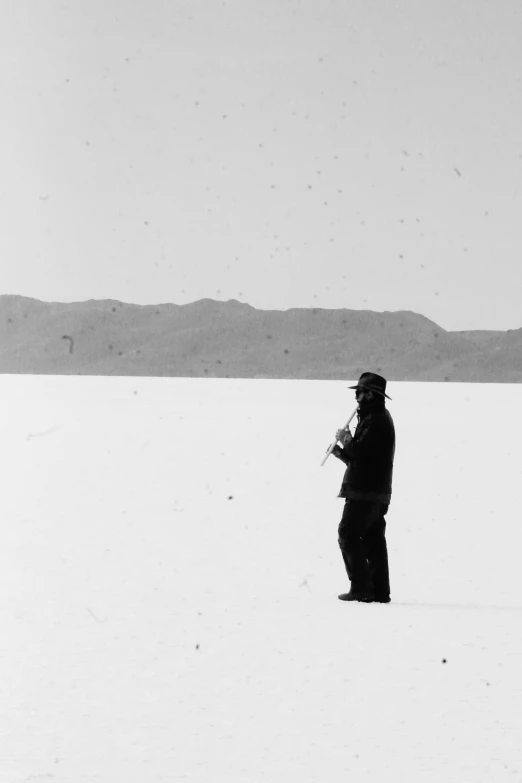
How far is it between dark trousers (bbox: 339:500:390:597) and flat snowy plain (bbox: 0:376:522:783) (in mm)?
173

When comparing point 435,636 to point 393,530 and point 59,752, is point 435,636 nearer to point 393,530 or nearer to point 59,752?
point 59,752

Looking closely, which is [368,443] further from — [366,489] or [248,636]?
[248,636]

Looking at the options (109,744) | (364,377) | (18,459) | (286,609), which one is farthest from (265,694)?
(18,459)

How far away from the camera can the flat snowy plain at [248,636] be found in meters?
4.06

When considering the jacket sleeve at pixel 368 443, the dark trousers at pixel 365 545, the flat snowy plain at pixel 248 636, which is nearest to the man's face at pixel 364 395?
the jacket sleeve at pixel 368 443

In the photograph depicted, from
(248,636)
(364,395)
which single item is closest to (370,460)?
(364,395)

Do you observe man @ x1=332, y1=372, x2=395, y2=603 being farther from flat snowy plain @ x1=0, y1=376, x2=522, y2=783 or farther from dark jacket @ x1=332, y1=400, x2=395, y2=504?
flat snowy plain @ x1=0, y1=376, x2=522, y2=783

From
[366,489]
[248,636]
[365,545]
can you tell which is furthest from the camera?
[365,545]

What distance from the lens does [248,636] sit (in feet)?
19.4

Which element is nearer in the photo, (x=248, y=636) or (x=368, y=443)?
(x=248, y=636)

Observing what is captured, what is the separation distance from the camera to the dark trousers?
6.78 meters

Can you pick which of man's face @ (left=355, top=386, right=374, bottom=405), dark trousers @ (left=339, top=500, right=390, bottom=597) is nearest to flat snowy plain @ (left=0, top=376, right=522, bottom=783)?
dark trousers @ (left=339, top=500, right=390, bottom=597)

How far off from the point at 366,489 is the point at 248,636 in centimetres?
126

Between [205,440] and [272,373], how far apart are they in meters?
178
